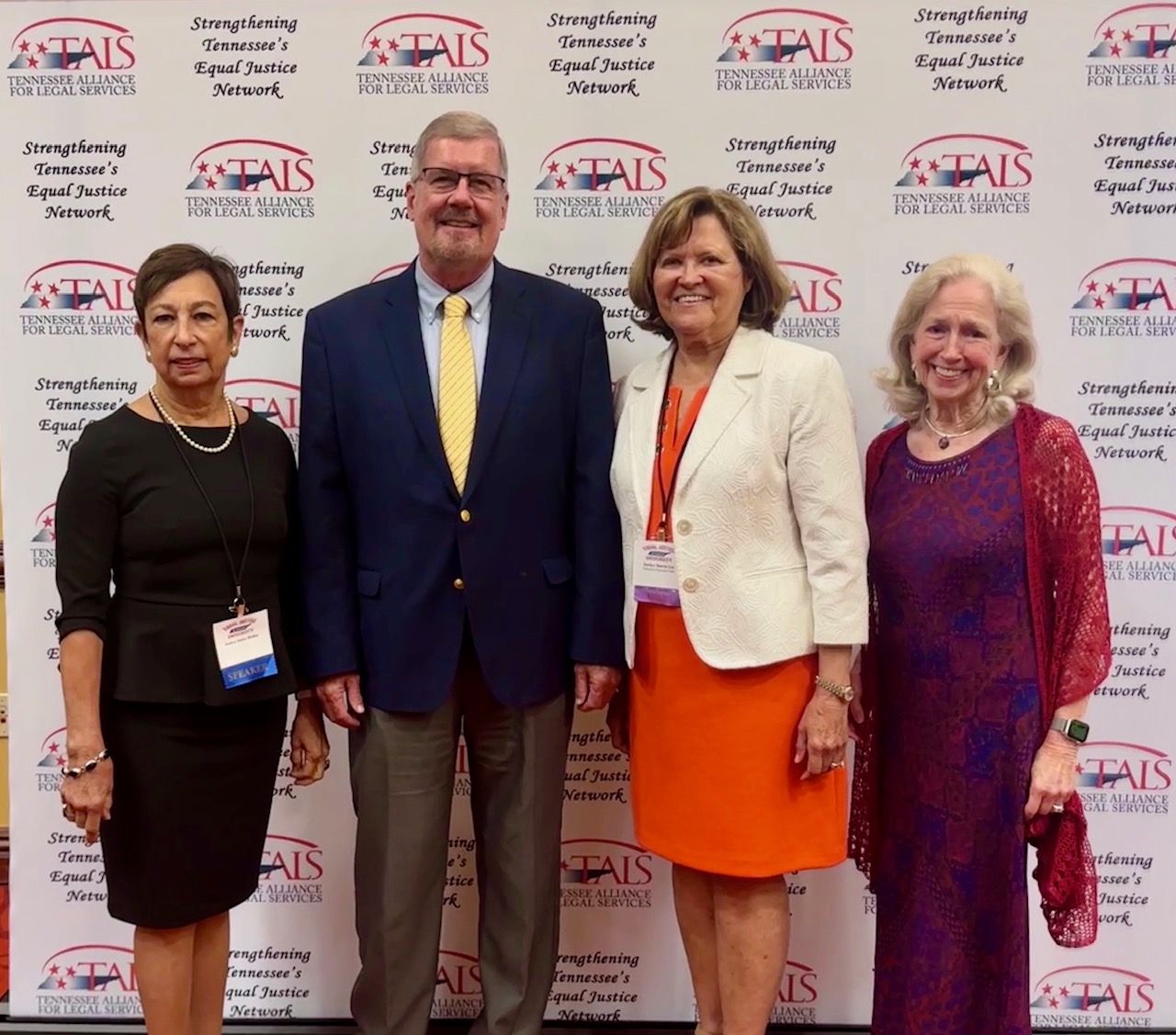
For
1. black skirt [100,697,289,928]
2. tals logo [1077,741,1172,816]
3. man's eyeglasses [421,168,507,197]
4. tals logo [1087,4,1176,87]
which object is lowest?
tals logo [1077,741,1172,816]

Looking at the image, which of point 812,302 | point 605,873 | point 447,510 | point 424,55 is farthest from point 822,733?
point 424,55

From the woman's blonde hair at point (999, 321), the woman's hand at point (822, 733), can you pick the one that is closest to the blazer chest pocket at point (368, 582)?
the woman's hand at point (822, 733)

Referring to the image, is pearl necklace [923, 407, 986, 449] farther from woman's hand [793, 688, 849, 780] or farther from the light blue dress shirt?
the light blue dress shirt

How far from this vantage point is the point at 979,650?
1.56 m

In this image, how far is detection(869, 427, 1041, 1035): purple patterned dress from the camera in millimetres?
1540

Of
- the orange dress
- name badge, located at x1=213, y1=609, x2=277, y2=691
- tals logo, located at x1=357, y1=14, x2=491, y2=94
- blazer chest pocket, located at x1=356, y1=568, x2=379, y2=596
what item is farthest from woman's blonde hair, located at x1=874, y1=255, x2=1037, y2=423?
name badge, located at x1=213, y1=609, x2=277, y2=691

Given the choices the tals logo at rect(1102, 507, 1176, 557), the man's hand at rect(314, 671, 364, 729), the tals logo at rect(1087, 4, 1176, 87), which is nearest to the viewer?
the man's hand at rect(314, 671, 364, 729)

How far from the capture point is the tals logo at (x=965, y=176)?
7.08 feet

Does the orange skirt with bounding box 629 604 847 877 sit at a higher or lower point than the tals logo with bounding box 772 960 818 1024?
higher

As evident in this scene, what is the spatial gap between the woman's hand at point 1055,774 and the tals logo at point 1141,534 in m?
0.94

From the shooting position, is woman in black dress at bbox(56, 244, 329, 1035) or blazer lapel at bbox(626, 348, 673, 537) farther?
blazer lapel at bbox(626, 348, 673, 537)

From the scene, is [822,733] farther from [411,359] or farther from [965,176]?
[965,176]

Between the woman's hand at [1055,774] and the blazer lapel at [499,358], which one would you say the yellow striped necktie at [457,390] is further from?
the woman's hand at [1055,774]

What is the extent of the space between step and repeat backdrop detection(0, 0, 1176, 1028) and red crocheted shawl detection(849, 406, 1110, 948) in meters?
0.73
